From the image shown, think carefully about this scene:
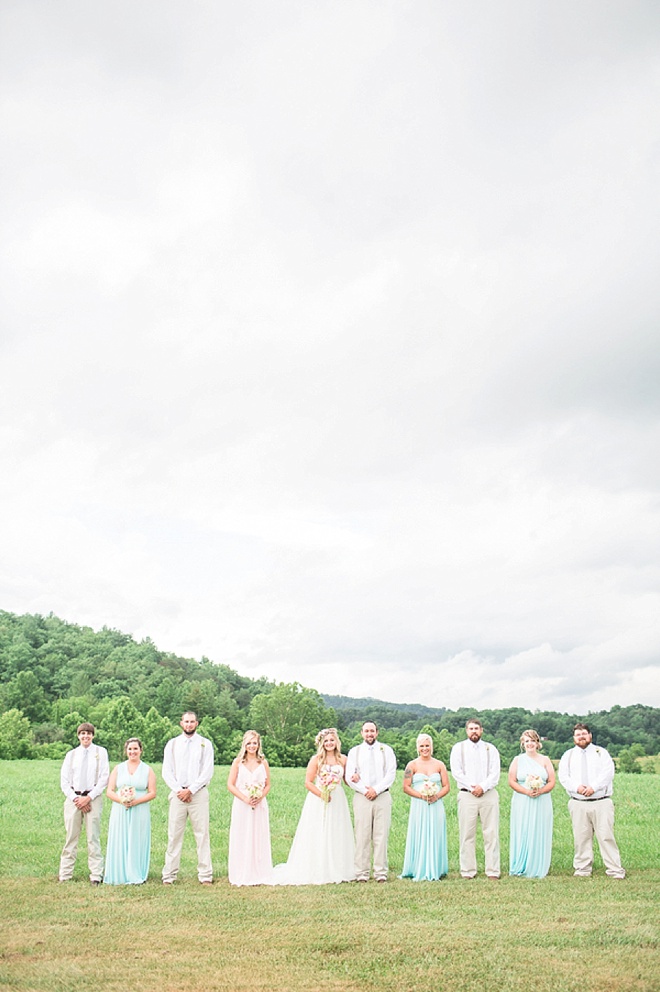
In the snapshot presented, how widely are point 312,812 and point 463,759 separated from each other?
2558mm

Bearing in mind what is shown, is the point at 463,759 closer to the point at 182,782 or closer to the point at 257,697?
the point at 182,782

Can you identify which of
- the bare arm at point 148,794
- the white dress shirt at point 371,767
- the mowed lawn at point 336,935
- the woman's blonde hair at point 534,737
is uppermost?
the woman's blonde hair at point 534,737

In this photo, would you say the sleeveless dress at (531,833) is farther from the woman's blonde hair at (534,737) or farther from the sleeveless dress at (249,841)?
the sleeveless dress at (249,841)

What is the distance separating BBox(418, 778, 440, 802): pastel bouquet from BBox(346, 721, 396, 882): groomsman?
1.62 ft

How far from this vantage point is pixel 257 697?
68438mm

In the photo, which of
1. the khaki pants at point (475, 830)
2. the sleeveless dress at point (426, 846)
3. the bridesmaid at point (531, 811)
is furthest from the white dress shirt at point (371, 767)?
the bridesmaid at point (531, 811)

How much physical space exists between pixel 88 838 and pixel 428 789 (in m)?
5.40

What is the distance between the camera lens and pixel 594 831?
1477 centimetres

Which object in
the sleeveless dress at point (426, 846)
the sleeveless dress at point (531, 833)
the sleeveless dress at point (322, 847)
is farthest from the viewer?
the sleeveless dress at point (531, 833)

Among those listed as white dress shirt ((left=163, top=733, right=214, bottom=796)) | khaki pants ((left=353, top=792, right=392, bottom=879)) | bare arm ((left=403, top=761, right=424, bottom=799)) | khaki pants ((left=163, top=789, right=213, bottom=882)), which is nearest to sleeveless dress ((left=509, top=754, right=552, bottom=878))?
bare arm ((left=403, top=761, right=424, bottom=799))

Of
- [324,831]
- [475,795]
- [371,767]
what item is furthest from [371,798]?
[475,795]

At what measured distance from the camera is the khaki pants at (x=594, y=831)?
14391 mm

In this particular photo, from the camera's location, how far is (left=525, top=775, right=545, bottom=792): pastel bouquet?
48.7 feet

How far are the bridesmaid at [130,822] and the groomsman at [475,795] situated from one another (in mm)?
4927
